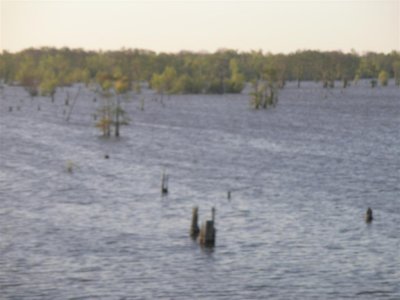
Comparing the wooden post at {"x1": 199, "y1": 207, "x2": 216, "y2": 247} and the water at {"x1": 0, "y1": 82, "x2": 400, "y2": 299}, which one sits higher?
the wooden post at {"x1": 199, "y1": 207, "x2": 216, "y2": 247}

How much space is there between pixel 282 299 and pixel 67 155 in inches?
3292

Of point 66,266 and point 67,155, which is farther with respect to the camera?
point 67,155

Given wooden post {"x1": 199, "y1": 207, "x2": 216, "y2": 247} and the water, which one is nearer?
the water

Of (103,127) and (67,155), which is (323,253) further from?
(103,127)

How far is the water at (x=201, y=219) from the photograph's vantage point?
58.4 meters

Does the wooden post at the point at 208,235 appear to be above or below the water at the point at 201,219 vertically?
above

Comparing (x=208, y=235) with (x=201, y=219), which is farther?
(x=201, y=219)

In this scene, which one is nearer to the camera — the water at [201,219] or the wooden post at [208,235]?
the water at [201,219]

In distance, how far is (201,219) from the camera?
81125 millimetres

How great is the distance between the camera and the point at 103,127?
527 feet

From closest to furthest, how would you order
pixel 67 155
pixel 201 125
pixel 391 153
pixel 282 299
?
1. pixel 282 299
2. pixel 67 155
3. pixel 391 153
4. pixel 201 125

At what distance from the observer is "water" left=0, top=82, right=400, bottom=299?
58.4 metres

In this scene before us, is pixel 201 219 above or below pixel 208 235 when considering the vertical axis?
below

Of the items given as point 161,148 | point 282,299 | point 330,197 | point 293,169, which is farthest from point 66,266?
point 161,148
